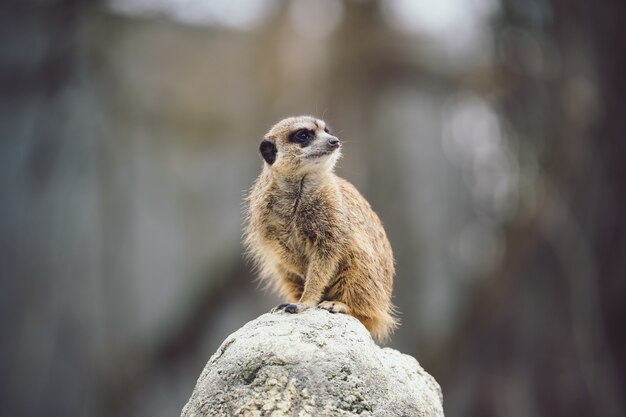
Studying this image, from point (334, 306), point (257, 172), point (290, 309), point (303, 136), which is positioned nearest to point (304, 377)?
point (290, 309)

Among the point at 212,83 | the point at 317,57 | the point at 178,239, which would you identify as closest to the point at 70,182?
the point at 178,239

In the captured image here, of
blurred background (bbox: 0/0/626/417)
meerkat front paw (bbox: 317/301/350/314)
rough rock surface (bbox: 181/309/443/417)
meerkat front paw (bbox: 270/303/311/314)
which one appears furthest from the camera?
blurred background (bbox: 0/0/626/417)

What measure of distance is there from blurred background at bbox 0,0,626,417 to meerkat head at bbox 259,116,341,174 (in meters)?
4.77

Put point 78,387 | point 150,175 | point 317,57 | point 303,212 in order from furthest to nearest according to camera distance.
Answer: point 317,57, point 150,175, point 78,387, point 303,212

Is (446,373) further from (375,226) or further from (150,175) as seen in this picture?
(375,226)

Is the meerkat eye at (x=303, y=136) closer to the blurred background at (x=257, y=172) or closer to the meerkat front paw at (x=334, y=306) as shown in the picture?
the meerkat front paw at (x=334, y=306)

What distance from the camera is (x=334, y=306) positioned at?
2.92 metres

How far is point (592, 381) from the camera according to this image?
8008mm

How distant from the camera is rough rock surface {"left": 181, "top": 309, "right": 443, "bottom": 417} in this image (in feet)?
7.72

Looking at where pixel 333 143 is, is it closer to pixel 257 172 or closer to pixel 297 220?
pixel 297 220

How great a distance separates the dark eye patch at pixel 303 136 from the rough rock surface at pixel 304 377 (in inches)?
33.3

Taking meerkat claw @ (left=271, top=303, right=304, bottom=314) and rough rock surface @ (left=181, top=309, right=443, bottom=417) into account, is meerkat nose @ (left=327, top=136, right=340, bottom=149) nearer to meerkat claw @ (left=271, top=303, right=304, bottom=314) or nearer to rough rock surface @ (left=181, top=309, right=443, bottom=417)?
meerkat claw @ (left=271, top=303, right=304, bottom=314)

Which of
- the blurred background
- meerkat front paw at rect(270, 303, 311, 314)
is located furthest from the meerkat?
the blurred background

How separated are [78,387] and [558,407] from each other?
13.3ft
